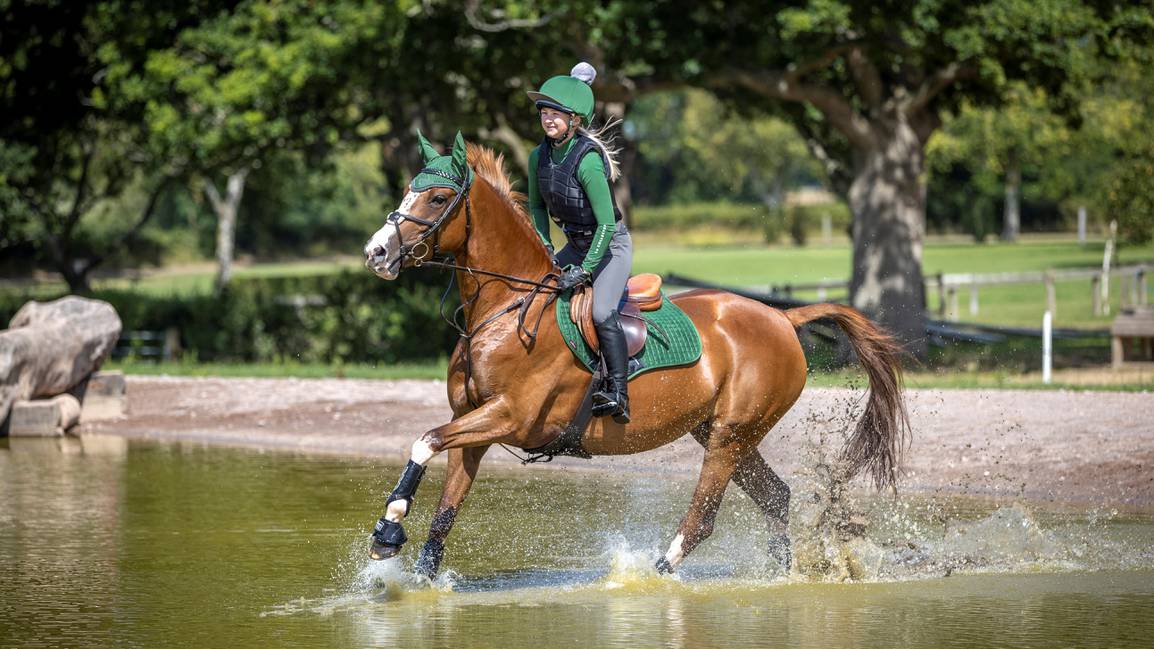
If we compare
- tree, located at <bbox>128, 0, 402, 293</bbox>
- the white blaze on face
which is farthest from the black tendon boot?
tree, located at <bbox>128, 0, 402, 293</bbox>

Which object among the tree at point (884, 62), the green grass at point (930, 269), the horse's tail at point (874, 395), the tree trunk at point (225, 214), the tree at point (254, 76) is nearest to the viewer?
the horse's tail at point (874, 395)

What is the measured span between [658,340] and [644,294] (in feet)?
1.05

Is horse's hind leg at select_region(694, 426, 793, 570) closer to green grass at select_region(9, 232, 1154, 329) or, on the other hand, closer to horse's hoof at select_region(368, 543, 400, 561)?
horse's hoof at select_region(368, 543, 400, 561)

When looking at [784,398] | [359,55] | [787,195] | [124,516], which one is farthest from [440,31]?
[787,195]

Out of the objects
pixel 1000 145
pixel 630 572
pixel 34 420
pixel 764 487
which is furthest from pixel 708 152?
pixel 630 572

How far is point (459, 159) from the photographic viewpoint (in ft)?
27.3

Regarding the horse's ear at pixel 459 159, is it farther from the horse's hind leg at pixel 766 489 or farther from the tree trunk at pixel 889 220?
the tree trunk at pixel 889 220

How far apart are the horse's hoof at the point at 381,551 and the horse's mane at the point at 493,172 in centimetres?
203

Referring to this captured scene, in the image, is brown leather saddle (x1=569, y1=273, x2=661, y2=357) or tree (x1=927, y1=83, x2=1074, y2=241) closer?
brown leather saddle (x1=569, y1=273, x2=661, y2=357)

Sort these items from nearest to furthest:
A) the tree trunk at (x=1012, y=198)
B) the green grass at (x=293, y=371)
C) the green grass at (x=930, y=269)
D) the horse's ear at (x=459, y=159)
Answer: the horse's ear at (x=459, y=159) < the green grass at (x=293, y=371) < the green grass at (x=930, y=269) < the tree trunk at (x=1012, y=198)

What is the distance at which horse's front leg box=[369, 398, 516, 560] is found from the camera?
8.14 m

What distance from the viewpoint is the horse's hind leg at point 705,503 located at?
→ 8984mm

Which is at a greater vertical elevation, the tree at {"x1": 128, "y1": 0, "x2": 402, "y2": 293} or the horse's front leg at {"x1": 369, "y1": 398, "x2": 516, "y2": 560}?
the tree at {"x1": 128, "y1": 0, "x2": 402, "y2": 293}

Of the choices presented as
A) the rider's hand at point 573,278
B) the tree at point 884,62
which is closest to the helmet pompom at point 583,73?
the rider's hand at point 573,278
